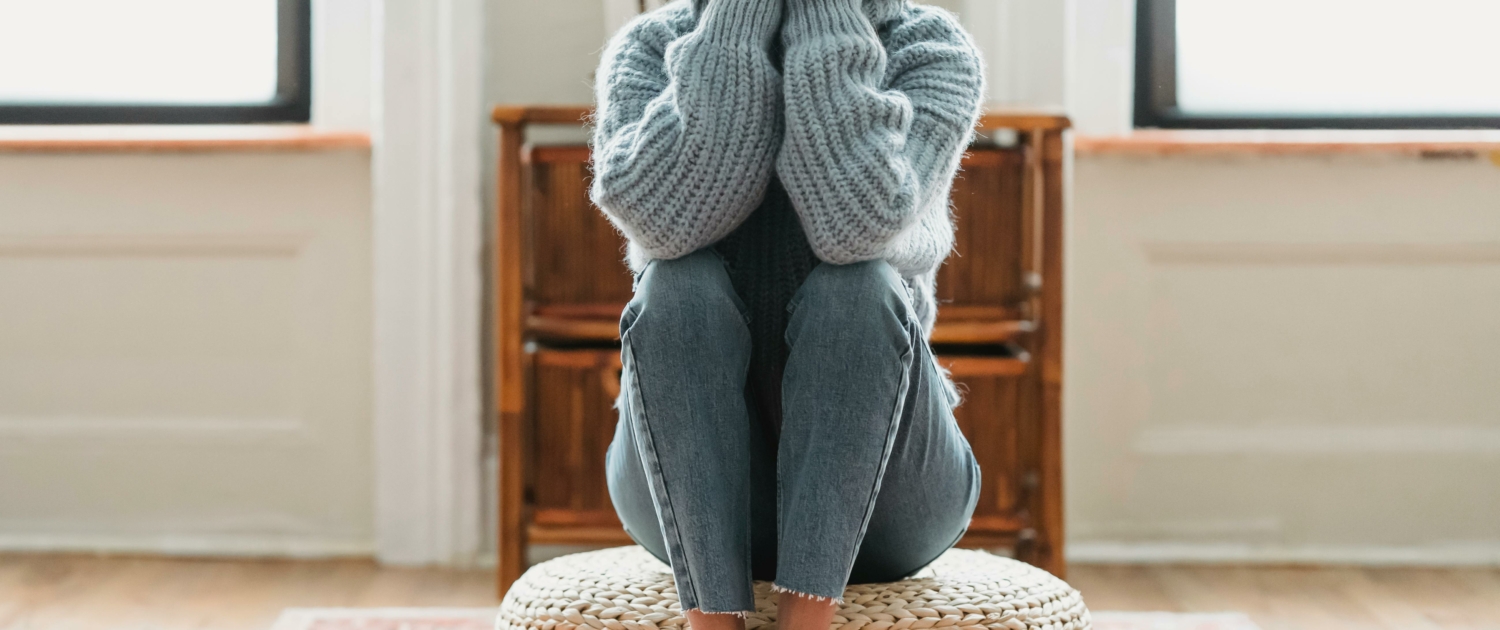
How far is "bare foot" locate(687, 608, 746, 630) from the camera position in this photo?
0.98m

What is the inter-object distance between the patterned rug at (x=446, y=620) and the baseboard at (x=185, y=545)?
0.34 meters

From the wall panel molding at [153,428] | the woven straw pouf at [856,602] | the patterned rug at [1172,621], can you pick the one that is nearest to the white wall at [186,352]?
the wall panel molding at [153,428]

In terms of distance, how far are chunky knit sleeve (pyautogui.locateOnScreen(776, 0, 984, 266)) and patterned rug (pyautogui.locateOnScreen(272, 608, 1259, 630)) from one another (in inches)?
31.2

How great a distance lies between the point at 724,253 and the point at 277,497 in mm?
1226

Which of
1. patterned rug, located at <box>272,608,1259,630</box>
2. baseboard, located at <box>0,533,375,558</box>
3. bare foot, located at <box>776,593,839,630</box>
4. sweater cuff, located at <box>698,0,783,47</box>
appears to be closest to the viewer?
bare foot, located at <box>776,593,839,630</box>

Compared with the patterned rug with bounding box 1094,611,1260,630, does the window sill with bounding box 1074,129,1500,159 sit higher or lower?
higher

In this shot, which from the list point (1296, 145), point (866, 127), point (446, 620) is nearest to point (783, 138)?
point (866, 127)

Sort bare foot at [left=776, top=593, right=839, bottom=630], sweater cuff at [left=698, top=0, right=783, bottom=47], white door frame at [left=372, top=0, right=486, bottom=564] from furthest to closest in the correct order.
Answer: white door frame at [left=372, top=0, right=486, bottom=564]
sweater cuff at [left=698, top=0, right=783, bottom=47]
bare foot at [left=776, top=593, right=839, bottom=630]

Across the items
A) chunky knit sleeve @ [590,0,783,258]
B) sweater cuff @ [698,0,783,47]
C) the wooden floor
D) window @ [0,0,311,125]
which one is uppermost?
window @ [0,0,311,125]

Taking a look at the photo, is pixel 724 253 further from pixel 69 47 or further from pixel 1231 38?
pixel 69 47

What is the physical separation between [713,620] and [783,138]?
42cm

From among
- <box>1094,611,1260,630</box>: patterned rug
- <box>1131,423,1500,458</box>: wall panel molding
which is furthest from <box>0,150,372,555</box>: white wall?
<box>1131,423,1500,458</box>: wall panel molding

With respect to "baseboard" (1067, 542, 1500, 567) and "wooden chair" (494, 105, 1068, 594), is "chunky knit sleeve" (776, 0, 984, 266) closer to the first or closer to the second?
"wooden chair" (494, 105, 1068, 594)

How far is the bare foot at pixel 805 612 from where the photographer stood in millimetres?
976
